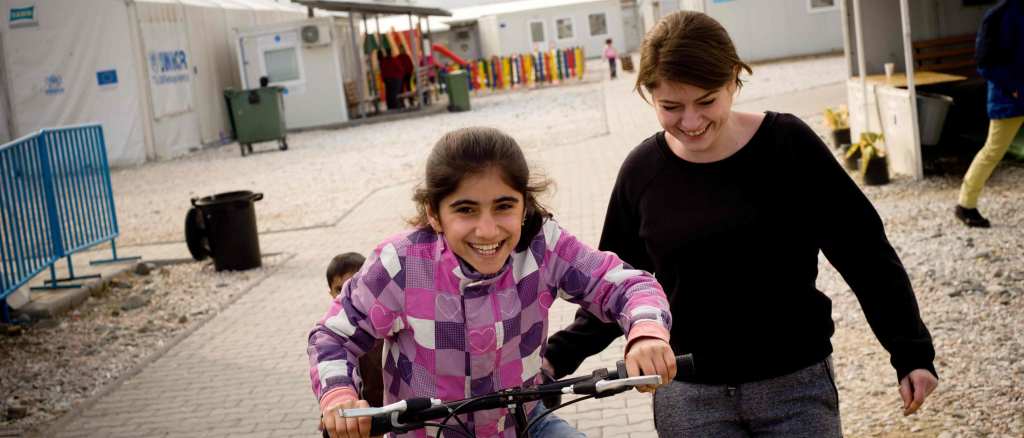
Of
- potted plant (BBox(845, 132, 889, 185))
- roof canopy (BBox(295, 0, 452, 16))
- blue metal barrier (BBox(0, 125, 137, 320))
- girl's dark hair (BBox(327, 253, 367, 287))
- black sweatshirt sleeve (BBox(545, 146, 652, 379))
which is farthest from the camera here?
roof canopy (BBox(295, 0, 452, 16))

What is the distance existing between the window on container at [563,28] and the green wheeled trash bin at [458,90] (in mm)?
30642

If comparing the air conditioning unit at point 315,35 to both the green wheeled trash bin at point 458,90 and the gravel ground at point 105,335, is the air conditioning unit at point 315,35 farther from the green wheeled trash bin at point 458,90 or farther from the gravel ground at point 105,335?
the gravel ground at point 105,335

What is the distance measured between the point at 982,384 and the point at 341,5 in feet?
87.7

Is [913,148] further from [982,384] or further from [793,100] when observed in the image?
[793,100]

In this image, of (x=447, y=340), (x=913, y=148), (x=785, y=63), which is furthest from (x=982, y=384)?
(x=785, y=63)

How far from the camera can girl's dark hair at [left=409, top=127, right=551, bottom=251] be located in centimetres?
265

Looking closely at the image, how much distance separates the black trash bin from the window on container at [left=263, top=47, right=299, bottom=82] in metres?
19.9

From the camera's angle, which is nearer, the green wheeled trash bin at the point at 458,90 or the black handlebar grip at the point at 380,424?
the black handlebar grip at the point at 380,424

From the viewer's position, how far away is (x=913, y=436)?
5086 mm

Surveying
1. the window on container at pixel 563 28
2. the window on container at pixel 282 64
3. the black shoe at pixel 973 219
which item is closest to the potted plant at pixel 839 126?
the black shoe at pixel 973 219

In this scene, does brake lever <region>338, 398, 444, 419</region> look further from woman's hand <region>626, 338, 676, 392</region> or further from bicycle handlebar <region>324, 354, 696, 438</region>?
woman's hand <region>626, 338, 676, 392</region>

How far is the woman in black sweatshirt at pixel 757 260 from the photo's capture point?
2.92m

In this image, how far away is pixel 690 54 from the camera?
2.82m

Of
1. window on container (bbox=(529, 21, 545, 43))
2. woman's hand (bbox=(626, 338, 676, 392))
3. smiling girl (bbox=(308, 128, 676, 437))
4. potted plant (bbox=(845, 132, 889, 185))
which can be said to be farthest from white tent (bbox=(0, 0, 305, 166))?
window on container (bbox=(529, 21, 545, 43))
